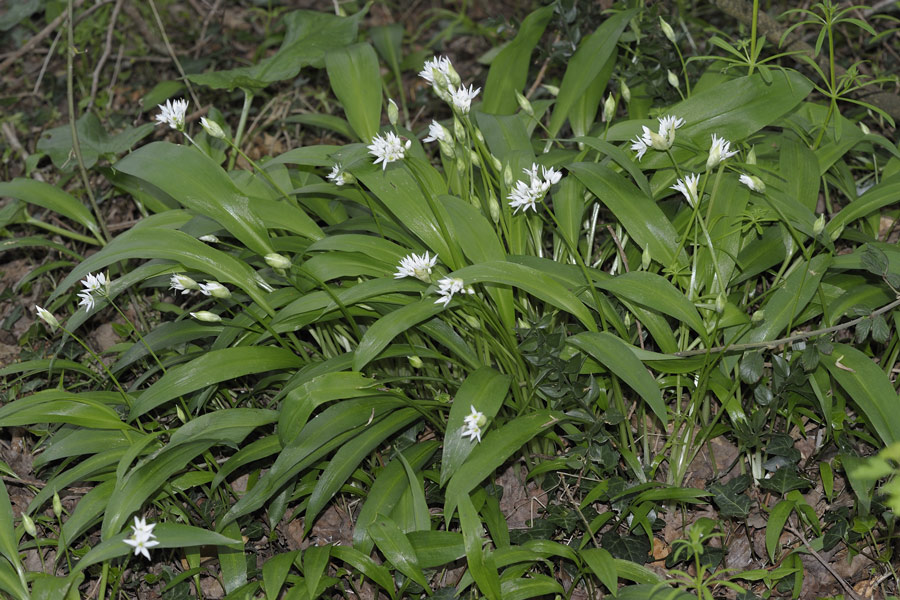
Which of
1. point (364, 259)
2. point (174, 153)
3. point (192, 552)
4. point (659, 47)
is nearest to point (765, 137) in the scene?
point (659, 47)

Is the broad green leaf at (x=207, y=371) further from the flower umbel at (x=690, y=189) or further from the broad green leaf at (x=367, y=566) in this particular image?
the flower umbel at (x=690, y=189)

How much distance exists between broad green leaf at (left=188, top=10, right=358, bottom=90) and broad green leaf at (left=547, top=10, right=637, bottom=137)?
2.79 feet

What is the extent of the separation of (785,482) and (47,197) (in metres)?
2.52

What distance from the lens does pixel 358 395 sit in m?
2.14

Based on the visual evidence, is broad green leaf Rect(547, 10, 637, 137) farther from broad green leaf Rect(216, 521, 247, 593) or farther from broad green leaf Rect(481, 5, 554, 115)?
broad green leaf Rect(216, 521, 247, 593)

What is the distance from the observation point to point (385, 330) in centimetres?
204

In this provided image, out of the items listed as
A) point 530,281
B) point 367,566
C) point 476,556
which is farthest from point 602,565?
point 530,281

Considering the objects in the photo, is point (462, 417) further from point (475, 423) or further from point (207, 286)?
point (207, 286)

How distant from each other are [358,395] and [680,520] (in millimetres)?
925

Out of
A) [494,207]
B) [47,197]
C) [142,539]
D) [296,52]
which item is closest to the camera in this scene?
[142,539]

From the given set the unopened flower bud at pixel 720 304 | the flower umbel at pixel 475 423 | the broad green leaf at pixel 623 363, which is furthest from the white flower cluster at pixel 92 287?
the unopened flower bud at pixel 720 304

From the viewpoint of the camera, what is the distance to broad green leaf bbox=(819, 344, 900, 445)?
194cm

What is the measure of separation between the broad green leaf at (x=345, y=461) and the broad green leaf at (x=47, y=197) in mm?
1351

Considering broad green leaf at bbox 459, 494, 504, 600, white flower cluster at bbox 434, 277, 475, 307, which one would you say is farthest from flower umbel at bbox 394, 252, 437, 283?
broad green leaf at bbox 459, 494, 504, 600
